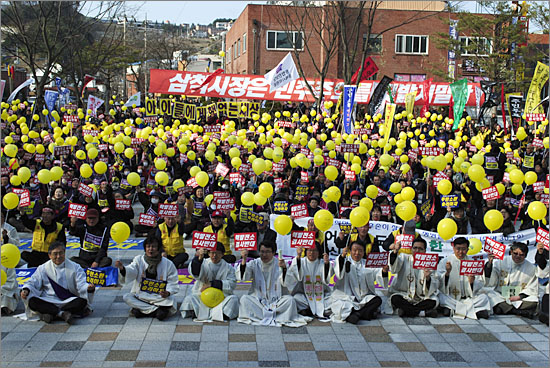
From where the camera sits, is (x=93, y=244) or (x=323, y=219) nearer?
(x=323, y=219)

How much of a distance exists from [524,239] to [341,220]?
3.29m

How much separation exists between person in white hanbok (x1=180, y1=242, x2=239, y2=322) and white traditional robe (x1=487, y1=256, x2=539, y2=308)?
355 centimetres

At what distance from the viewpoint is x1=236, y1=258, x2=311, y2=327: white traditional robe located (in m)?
7.22

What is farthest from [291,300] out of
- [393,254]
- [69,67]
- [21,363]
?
[69,67]

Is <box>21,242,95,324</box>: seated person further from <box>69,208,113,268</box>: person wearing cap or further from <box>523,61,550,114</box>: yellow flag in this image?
<box>523,61,550,114</box>: yellow flag

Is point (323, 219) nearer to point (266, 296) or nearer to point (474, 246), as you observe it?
point (266, 296)

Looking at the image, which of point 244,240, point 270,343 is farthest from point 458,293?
point 244,240

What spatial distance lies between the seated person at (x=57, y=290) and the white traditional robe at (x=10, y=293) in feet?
1.20

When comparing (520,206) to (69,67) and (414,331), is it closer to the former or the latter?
(414,331)

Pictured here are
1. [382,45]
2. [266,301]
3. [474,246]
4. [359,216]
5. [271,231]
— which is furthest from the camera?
[382,45]

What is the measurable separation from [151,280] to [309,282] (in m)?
2.09

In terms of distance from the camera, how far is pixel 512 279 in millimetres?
7848

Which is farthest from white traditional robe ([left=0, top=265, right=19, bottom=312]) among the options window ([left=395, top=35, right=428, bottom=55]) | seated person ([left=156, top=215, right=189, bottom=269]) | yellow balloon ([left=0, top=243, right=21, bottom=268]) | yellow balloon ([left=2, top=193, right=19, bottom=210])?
window ([left=395, top=35, right=428, bottom=55])

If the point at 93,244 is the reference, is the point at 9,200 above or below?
above
